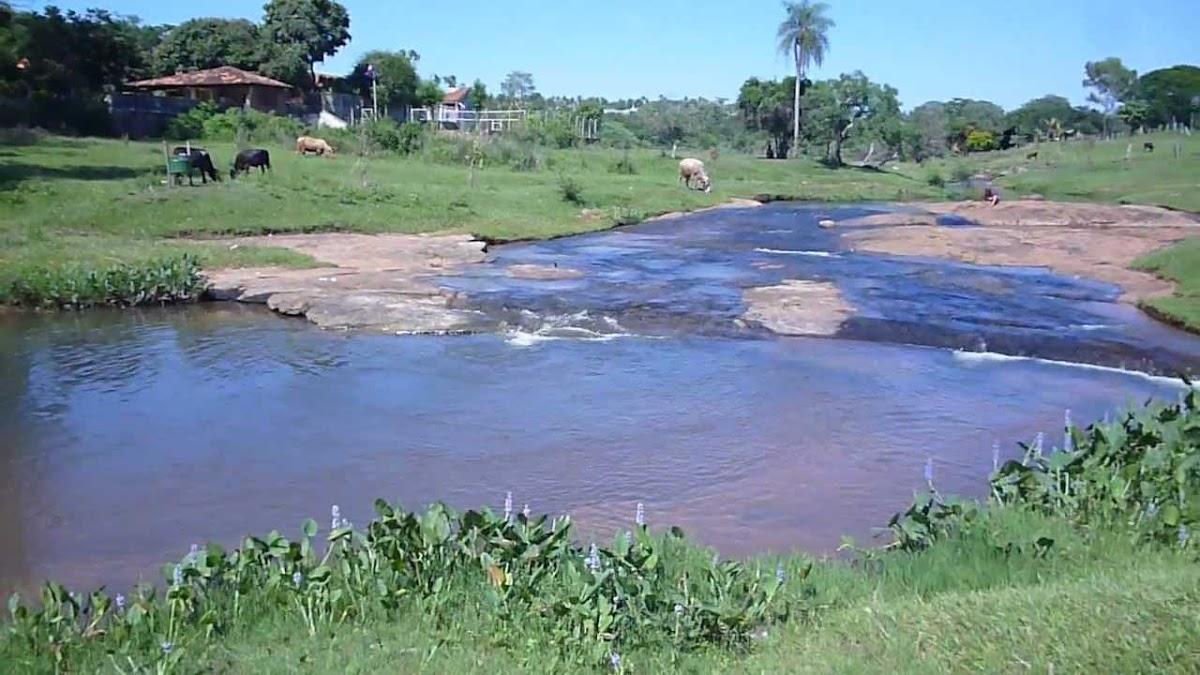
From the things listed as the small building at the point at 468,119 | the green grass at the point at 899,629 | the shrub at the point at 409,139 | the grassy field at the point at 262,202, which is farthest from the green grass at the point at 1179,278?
the small building at the point at 468,119

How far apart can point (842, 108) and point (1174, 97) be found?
25.9 metres

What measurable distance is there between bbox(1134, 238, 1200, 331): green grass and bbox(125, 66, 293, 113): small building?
36.7 meters

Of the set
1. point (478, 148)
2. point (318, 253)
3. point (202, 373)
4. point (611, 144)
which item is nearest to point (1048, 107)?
point (611, 144)

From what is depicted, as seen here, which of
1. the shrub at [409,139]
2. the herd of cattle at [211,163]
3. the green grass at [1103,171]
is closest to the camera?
the herd of cattle at [211,163]

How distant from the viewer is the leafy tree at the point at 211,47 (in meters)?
53.7

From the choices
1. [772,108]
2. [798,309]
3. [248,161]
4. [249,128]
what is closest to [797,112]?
[772,108]

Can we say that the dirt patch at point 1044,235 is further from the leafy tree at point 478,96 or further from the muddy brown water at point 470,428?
the leafy tree at point 478,96

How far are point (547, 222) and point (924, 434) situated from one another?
17.1 meters

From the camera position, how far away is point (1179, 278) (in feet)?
59.9

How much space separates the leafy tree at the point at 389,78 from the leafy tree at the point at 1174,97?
1822 inches

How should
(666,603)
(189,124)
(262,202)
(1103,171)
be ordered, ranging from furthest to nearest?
1. (1103,171)
2. (189,124)
3. (262,202)
4. (666,603)

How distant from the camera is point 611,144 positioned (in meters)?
59.3

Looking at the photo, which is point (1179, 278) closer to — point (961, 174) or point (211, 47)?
point (961, 174)

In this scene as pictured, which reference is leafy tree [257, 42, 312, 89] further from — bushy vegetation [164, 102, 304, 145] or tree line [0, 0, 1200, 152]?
bushy vegetation [164, 102, 304, 145]
